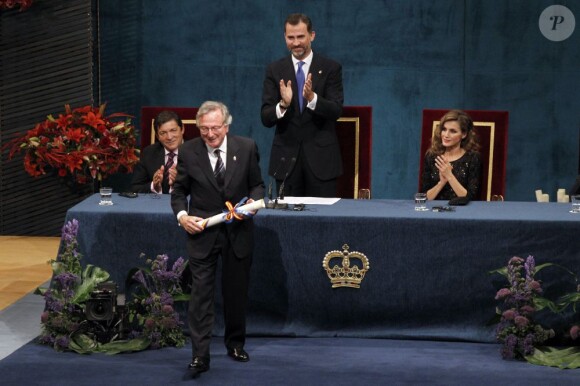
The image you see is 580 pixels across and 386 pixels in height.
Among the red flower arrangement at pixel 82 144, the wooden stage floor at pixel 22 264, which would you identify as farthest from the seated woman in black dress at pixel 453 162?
the wooden stage floor at pixel 22 264

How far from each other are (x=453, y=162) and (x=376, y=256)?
1.17m

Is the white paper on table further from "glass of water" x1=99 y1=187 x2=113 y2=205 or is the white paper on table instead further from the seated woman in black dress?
"glass of water" x1=99 y1=187 x2=113 y2=205

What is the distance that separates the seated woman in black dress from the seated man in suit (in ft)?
5.09

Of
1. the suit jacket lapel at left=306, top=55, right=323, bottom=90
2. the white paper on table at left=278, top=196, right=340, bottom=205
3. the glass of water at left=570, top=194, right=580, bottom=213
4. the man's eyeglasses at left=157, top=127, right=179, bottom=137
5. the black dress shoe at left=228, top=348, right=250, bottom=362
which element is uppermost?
the suit jacket lapel at left=306, top=55, right=323, bottom=90

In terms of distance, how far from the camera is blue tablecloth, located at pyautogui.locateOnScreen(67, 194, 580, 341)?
5.64 metres

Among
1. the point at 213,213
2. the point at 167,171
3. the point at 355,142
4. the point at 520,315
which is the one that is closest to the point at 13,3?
the point at 167,171

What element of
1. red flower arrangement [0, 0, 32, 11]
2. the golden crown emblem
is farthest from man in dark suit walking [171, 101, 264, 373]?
red flower arrangement [0, 0, 32, 11]

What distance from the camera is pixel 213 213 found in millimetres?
5266

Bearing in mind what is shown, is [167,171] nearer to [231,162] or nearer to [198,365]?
[231,162]

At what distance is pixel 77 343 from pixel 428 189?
90.9 inches

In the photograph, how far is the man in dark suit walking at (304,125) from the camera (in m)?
6.70

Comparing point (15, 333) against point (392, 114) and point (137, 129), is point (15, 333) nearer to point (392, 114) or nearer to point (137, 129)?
point (137, 129)

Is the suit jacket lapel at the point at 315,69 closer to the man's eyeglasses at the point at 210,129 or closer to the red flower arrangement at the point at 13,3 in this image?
the man's eyeglasses at the point at 210,129

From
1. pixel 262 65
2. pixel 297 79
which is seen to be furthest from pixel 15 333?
pixel 262 65
